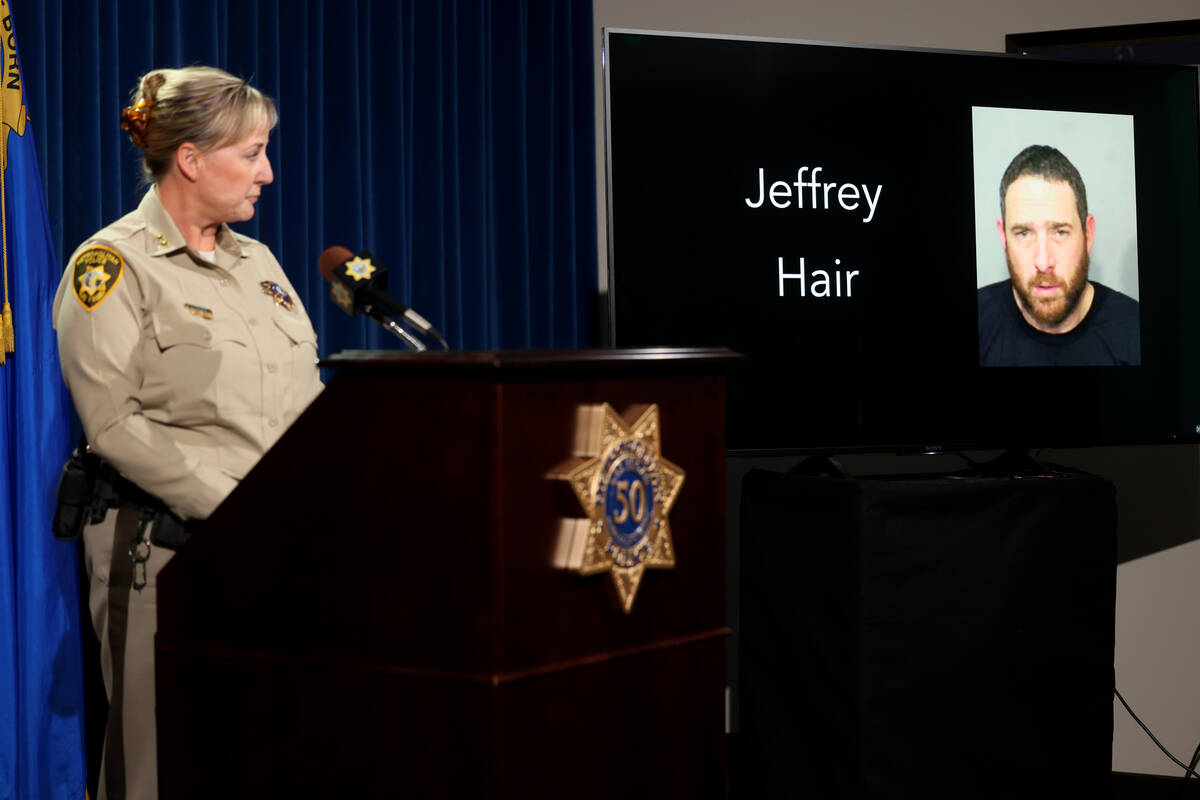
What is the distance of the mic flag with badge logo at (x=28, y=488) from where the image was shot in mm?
2305

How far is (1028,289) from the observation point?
121 inches

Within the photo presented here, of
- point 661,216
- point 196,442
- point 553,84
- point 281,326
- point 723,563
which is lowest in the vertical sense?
point 723,563

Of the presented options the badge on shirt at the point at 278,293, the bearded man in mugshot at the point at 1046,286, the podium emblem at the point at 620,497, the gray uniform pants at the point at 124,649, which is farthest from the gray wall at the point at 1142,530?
the podium emblem at the point at 620,497

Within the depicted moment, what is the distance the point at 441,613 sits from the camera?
51.3 inches

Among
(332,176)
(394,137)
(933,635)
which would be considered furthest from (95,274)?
(933,635)

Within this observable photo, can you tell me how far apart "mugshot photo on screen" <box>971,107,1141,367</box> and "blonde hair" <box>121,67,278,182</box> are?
1.74 metres

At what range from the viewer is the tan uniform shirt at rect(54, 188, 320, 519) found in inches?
73.3

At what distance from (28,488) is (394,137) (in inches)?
51.9

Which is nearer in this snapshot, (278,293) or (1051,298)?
(278,293)

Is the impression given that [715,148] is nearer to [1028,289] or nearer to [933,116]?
[933,116]

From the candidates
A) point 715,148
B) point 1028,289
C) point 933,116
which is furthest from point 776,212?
point 1028,289

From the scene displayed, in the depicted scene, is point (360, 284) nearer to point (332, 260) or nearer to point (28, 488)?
point (332, 260)

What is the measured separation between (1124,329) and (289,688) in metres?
2.39

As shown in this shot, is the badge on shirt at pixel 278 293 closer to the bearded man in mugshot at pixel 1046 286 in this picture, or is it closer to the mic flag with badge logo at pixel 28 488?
the mic flag with badge logo at pixel 28 488
